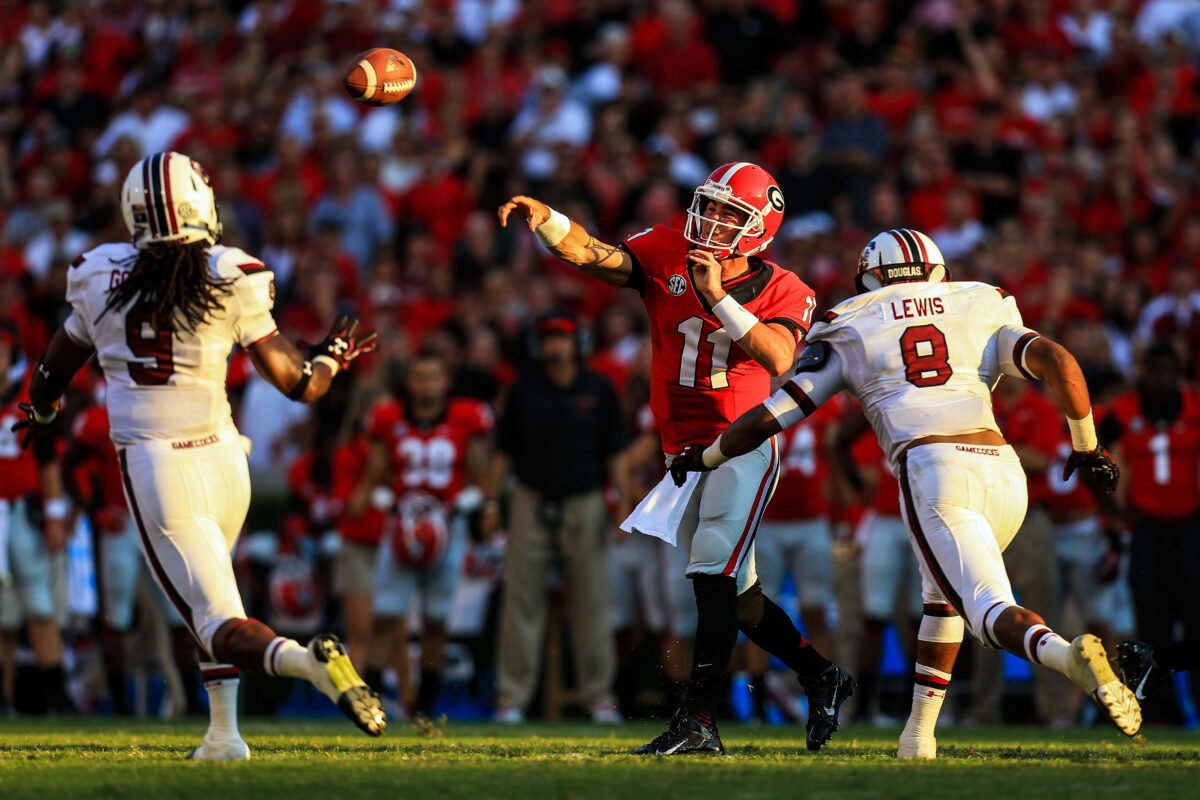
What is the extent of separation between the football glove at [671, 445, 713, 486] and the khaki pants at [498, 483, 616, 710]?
4063mm

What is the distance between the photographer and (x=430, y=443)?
10.4 m

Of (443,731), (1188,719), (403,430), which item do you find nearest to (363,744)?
(443,731)

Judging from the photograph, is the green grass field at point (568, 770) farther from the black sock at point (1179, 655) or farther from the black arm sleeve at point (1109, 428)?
the black arm sleeve at point (1109, 428)

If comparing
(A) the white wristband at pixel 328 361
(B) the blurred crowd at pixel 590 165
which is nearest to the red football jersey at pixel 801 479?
(B) the blurred crowd at pixel 590 165

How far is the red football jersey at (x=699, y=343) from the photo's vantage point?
6434 millimetres

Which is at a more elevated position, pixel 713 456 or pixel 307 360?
pixel 307 360

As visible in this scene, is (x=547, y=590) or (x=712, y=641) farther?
(x=547, y=590)

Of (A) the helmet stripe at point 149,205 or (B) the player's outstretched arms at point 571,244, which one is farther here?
(B) the player's outstretched arms at point 571,244

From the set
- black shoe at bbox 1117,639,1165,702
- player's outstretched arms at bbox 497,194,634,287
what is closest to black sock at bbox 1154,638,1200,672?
black shoe at bbox 1117,639,1165,702

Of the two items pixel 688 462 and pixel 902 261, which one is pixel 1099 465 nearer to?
pixel 902 261

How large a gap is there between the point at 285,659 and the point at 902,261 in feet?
9.31

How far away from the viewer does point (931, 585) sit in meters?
6.03

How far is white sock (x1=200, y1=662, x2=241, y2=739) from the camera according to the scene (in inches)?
221

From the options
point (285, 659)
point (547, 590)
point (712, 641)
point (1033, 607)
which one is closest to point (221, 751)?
point (285, 659)
